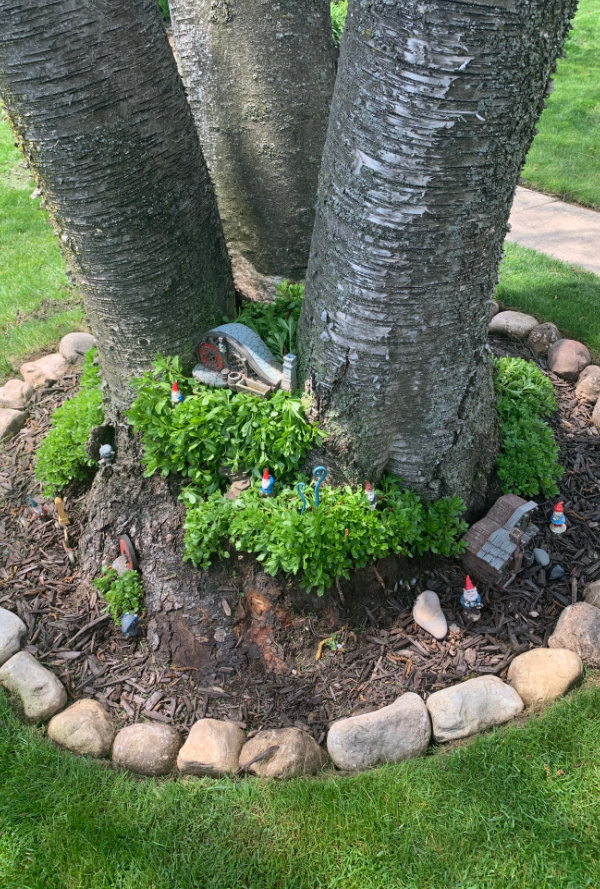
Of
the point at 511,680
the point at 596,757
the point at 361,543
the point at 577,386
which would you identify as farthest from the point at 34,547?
the point at 577,386

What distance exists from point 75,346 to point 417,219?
2993mm

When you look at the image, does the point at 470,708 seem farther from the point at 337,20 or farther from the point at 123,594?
the point at 337,20

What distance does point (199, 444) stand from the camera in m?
2.78

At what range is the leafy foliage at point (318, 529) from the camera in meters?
2.62

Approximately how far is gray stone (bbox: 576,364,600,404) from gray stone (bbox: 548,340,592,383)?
0.10m

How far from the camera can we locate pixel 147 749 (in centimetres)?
250

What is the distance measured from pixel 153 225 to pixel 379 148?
3.11ft

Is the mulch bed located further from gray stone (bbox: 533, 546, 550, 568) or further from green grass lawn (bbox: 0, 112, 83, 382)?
green grass lawn (bbox: 0, 112, 83, 382)

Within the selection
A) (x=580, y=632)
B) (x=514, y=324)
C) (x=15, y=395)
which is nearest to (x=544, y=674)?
(x=580, y=632)

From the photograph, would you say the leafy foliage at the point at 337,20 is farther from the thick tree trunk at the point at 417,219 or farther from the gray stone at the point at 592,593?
the gray stone at the point at 592,593

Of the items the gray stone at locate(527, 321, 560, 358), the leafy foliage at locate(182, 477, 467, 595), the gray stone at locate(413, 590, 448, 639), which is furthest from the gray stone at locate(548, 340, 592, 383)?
the gray stone at locate(413, 590, 448, 639)

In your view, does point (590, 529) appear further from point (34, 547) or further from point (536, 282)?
point (34, 547)

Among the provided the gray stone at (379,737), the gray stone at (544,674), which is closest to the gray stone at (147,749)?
the gray stone at (379,737)

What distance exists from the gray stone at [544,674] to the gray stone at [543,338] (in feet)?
7.47
